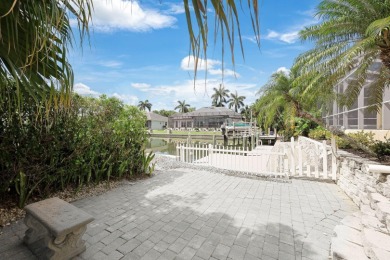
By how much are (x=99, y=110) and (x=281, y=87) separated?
1206cm

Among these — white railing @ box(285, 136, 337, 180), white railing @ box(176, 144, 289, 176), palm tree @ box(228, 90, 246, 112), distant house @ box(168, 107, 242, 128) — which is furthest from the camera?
palm tree @ box(228, 90, 246, 112)

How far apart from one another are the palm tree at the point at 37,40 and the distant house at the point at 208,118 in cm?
4567

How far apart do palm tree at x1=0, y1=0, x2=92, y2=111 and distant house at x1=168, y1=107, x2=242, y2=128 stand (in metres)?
45.7

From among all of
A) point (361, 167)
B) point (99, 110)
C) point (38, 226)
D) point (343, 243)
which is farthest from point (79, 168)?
point (361, 167)

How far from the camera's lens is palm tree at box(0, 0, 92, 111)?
1.12 metres

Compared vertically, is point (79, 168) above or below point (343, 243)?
above

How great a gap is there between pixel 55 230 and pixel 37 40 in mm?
1971

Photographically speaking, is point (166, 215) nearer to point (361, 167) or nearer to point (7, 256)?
point (7, 256)

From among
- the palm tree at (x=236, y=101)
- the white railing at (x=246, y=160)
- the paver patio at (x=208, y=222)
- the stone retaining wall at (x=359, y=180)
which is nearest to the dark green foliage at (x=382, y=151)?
the stone retaining wall at (x=359, y=180)

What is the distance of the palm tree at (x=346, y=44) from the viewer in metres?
5.03

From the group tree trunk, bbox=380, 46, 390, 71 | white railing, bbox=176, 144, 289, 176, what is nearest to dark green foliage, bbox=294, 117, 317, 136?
white railing, bbox=176, 144, 289, 176

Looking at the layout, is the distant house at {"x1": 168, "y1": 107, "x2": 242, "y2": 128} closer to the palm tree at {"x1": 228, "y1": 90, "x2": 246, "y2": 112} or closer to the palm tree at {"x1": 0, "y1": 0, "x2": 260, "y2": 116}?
the palm tree at {"x1": 228, "y1": 90, "x2": 246, "y2": 112}

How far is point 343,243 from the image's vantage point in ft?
8.93

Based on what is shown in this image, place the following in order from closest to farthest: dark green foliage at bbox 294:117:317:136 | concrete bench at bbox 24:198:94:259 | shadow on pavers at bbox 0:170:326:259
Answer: concrete bench at bbox 24:198:94:259
shadow on pavers at bbox 0:170:326:259
dark green foliage at bbox 294:117:317:136
